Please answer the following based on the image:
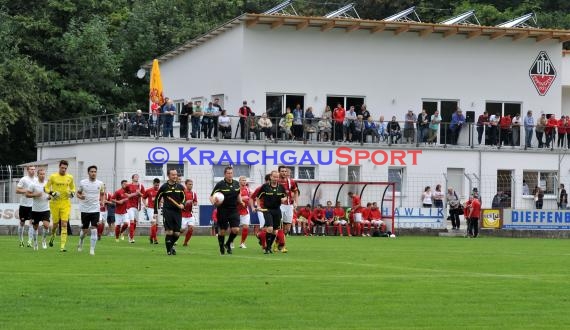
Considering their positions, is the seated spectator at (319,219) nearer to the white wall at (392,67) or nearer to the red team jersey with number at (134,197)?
the white wall at (392,67)

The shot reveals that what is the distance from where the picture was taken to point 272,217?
3112 centimetres

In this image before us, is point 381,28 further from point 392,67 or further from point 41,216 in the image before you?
point 41,216

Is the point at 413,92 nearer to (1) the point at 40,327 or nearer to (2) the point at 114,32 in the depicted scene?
(2) the point at 114,32

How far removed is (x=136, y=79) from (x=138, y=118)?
19.4 metres

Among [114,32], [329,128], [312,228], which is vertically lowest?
[312,228]

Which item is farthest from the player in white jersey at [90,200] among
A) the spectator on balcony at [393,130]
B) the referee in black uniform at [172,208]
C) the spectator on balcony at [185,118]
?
the spectator on balcony at [393,130]

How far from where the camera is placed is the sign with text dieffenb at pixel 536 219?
52.0 metres

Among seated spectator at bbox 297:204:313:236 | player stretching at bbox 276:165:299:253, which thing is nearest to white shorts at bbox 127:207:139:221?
player stretching at bbox 276:165:299:253

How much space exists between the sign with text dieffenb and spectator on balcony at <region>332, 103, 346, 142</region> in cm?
715

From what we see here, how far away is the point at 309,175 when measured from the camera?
2131 inches

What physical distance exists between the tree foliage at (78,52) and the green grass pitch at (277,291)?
108 ft

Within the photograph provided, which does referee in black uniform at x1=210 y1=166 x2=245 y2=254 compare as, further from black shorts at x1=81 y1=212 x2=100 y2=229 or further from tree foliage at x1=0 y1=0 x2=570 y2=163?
tree foliage at x1=0 y1=0 x2=570 y2=163

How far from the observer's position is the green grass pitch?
16469 mm

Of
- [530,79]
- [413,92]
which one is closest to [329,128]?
[413,92]
